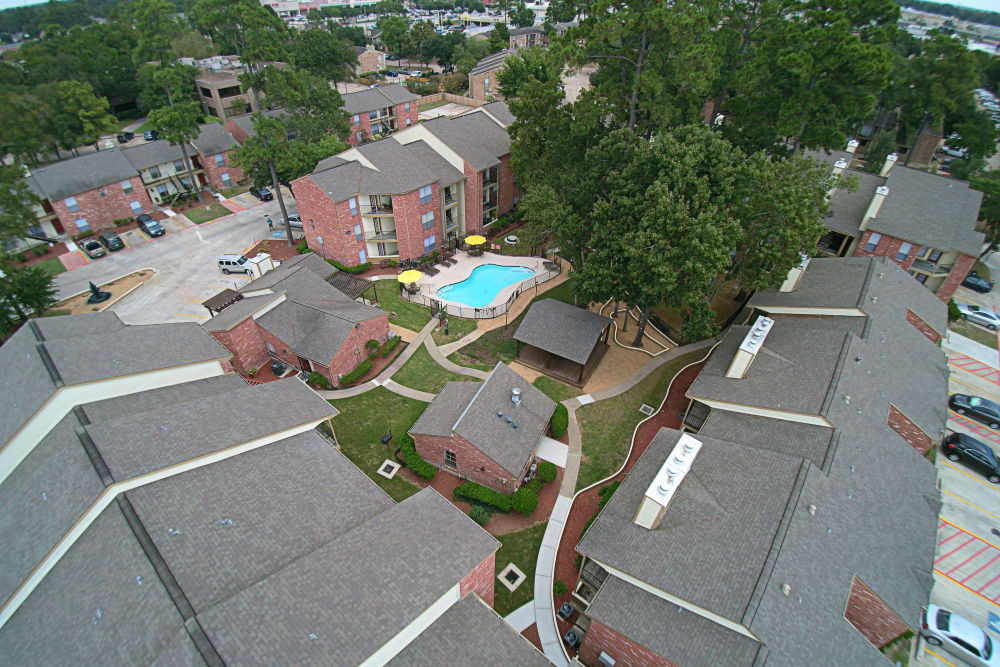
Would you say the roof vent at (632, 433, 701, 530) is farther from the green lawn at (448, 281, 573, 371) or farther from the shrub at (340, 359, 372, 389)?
the shrub at (340, 359, 372, 389)

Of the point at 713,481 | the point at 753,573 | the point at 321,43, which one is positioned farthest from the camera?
the point at 321,43

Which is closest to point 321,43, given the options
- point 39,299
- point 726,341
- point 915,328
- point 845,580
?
point 39,299

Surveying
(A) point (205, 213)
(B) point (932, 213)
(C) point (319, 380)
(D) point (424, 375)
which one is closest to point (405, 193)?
(D) point (424, 375)

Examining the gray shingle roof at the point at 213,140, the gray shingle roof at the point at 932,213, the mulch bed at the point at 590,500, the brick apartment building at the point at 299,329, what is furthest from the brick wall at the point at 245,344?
the gray shingle roof at the point at 932,213

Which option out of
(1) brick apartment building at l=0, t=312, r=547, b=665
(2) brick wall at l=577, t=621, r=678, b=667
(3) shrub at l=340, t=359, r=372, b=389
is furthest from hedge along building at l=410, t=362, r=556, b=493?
(2) brick wall at l=577, t=621, r=678, b=667

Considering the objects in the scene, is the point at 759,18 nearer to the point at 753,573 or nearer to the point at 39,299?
the point at 753,573

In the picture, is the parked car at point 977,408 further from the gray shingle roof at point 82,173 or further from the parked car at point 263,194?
the gray shingle roof at point 82,173

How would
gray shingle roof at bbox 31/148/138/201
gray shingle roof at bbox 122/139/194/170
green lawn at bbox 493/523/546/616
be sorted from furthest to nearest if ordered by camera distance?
gray shingle roof at bbox 122/139/194/170 → gray shingle roof at bbox 31/148/138/201 → green lawn at bbox 493/523/546/616
